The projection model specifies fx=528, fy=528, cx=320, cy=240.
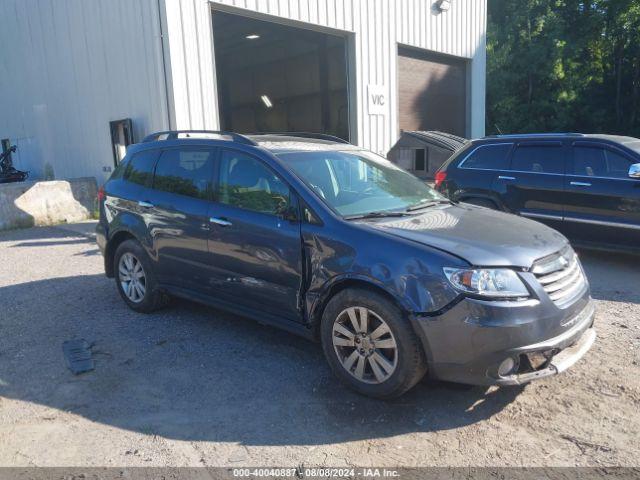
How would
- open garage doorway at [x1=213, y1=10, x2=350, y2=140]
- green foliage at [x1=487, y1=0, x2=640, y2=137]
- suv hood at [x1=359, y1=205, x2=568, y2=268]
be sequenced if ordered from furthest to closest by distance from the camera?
green foliage at [x1=487, y1=0, x2=640, y2=137]
open garage doorway at [x1=213, y1=10, x2=350, y2=140]
suv hood at [x1=359, y1=205, x2=568, y2=268]

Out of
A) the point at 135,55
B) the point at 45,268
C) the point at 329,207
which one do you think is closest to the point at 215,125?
the point at 135,55

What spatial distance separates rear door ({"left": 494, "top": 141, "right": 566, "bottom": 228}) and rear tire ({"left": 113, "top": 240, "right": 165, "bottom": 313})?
5032 mm

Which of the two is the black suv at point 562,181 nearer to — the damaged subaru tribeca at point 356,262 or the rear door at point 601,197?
the rear door at point 601,197

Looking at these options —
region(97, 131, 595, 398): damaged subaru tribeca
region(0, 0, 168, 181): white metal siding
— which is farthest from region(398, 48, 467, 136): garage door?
region(97, 131, 595, 398): damaged subaru tribeca

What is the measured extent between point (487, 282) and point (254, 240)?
1.79 m

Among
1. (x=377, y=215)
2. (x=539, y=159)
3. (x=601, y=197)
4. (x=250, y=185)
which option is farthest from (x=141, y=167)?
(x=601, y=197)

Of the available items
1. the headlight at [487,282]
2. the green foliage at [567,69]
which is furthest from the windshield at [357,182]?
the green foliage at [567,69]

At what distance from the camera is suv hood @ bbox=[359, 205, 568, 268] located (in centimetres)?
325

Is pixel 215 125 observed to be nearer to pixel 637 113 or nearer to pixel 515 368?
pixel 515 368

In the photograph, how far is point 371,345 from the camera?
3438mm

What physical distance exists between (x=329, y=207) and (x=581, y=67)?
96.6 feet

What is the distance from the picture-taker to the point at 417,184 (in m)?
4.79

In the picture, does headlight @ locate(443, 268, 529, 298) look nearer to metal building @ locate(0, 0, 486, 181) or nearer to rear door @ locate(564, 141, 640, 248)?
rear door @ locate(564, 141, 640, 248)

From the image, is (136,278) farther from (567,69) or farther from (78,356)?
(567,69)
